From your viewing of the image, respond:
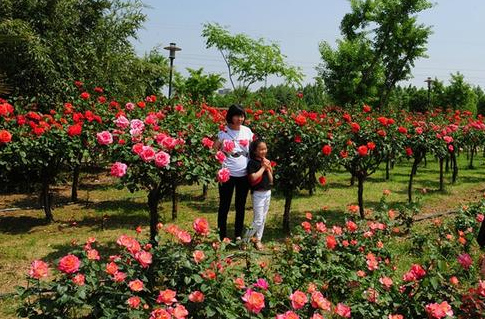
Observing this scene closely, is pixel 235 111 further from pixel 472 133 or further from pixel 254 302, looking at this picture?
pixel 472 133

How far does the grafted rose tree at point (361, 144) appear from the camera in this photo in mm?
6344

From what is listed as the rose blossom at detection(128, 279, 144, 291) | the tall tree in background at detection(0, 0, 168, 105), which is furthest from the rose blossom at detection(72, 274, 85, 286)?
the tall tree in background at detection(0, 0, 168, 105)

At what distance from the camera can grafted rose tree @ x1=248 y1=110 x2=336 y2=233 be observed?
5832mm

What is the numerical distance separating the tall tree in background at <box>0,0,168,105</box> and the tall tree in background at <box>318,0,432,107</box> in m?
17.4

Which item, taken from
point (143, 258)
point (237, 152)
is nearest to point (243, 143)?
point (237, 152)

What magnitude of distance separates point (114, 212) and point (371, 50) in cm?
2316

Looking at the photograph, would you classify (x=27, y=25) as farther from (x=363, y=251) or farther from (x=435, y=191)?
(x=435, y=191)

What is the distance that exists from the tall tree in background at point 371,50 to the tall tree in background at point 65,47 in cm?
1740

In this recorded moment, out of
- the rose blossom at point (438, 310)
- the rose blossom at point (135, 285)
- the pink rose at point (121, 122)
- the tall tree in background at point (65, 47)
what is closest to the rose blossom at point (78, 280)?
the rose blossom at point (135, 285)

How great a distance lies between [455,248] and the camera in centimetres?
459

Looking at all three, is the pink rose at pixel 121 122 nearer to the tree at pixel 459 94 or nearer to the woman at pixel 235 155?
the woman at pixel 235 155

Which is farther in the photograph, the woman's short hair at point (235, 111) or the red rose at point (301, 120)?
the red rose at point (301, 120)

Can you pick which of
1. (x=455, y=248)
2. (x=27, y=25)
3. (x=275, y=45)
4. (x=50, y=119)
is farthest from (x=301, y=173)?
(x=275, y=45)

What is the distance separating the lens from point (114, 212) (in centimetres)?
702
